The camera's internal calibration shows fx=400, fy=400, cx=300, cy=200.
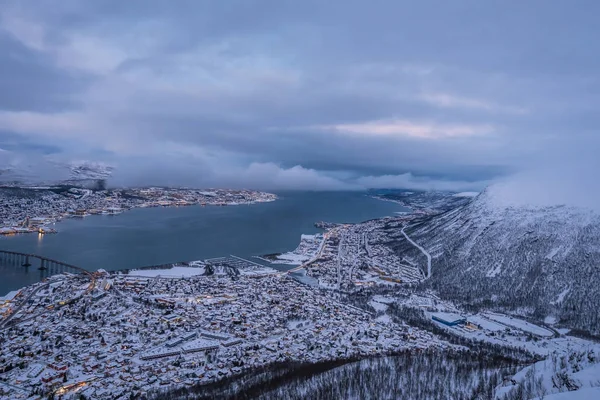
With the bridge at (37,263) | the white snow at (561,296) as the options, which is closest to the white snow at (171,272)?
the bridge at (37,263)

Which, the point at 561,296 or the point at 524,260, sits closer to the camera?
the point at 561,296

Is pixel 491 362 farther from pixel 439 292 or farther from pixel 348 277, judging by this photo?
pixel 348 277

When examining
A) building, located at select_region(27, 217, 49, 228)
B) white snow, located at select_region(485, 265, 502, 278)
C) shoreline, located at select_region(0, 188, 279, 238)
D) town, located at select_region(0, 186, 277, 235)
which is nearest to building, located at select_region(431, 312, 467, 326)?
white snow, located at select_region(485, 265, 502, 278)

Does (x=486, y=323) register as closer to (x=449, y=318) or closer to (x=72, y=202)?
(x=449, y=318)

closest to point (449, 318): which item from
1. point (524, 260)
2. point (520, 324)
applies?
point (520, 324)

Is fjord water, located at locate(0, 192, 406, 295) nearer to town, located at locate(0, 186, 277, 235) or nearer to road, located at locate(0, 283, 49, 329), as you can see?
road, located at locate(0, 283, 49, 329)

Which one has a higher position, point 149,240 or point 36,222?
point 36,222

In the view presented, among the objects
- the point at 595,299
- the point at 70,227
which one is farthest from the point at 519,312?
the point at 70,227
